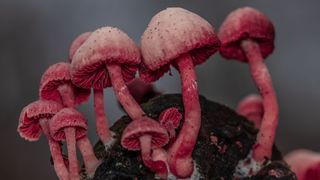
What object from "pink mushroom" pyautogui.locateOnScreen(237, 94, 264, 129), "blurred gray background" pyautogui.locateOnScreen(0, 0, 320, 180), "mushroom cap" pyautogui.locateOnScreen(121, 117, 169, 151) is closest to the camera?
"mushroom cap" pyautogui.locateOnScreen(121, 117, 169, 151)

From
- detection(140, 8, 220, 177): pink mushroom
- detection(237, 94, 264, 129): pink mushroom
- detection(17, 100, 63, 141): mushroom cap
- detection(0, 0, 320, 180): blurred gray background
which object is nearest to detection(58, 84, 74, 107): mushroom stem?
detection(17, 100, 63, 141): mushroom cap

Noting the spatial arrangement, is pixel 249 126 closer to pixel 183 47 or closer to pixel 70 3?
pixel 183 47

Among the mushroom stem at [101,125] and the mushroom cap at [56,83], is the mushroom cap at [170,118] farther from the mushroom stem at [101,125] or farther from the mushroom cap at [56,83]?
the mushroom cap at [56,83]

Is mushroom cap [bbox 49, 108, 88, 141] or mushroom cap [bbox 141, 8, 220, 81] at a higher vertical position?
mushroom cap [bbox 141, 8, 220, 81]

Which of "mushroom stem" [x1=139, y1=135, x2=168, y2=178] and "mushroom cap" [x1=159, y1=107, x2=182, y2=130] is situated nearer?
"mushroom stem" [x1=139, y1=135, x2=168, y2=178]

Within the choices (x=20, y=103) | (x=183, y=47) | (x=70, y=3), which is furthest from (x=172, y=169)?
(x=70, y=3)

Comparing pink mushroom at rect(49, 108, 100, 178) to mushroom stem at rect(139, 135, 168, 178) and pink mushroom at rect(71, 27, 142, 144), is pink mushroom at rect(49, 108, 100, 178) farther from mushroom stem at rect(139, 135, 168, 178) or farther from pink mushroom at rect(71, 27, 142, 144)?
mushroom stem at rect(139, 135, 168, 178)
